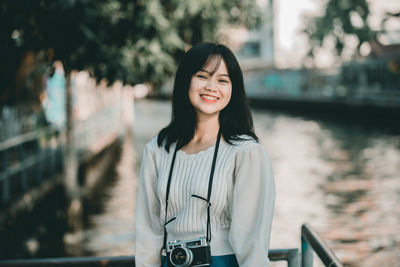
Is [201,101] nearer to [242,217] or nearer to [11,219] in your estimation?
[242,217]

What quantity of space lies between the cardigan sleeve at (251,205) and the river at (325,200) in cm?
541

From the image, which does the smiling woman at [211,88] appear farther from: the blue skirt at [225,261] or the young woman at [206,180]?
the blue skirt at [225,261]

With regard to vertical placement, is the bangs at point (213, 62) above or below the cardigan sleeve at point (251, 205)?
above

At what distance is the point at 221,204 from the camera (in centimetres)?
213

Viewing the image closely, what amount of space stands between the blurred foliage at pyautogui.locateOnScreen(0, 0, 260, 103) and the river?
2.38 meters

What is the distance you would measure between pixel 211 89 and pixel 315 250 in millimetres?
841

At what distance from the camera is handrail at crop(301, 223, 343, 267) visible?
225cm

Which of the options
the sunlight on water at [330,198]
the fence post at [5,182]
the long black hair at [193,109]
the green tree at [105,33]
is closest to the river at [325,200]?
the sunlight on water at [330,198]

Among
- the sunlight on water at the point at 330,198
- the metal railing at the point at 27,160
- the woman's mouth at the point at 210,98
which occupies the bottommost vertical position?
the sunlight on water at the point at 330,198

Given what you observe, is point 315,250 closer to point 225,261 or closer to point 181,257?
point 225,261

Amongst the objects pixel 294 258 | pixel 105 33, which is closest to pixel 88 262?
pixel 294 258

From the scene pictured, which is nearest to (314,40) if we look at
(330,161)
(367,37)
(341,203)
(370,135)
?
(367,37)

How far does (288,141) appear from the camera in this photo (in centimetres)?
2080

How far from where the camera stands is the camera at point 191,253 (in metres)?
2.07
